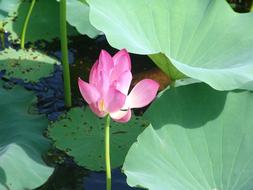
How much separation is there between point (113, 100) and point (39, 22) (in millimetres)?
1324

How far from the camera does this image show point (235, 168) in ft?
5.43

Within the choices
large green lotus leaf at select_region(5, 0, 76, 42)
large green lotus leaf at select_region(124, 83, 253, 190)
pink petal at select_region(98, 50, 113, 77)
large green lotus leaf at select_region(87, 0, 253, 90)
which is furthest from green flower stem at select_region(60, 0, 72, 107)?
pink petal at select_region(98, 50, 113, 77)

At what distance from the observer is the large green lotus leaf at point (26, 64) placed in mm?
2449

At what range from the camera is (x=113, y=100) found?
1.49 metres

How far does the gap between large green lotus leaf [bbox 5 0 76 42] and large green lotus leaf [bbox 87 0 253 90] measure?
820 millimetres

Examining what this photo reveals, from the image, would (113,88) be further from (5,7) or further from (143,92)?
(5,7)

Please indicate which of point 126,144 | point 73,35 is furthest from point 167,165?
point 73,35

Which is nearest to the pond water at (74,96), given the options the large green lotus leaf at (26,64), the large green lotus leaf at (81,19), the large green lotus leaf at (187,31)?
the large green lotus leaf at (26,64)

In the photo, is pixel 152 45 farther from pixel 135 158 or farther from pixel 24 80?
Result: pixel 24 80

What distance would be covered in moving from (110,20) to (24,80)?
2.54ft

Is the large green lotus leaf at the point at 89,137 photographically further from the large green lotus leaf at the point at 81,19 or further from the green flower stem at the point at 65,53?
the large green lotus leaf at the point at 81,19

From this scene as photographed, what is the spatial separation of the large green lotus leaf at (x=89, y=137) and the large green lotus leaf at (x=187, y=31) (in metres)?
0.40

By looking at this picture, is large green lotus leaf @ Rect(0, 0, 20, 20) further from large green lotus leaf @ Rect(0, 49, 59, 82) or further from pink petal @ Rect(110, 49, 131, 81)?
pink petal @ Rect(110, 49, 131, 81)

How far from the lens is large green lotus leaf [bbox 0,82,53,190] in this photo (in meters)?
1.74
